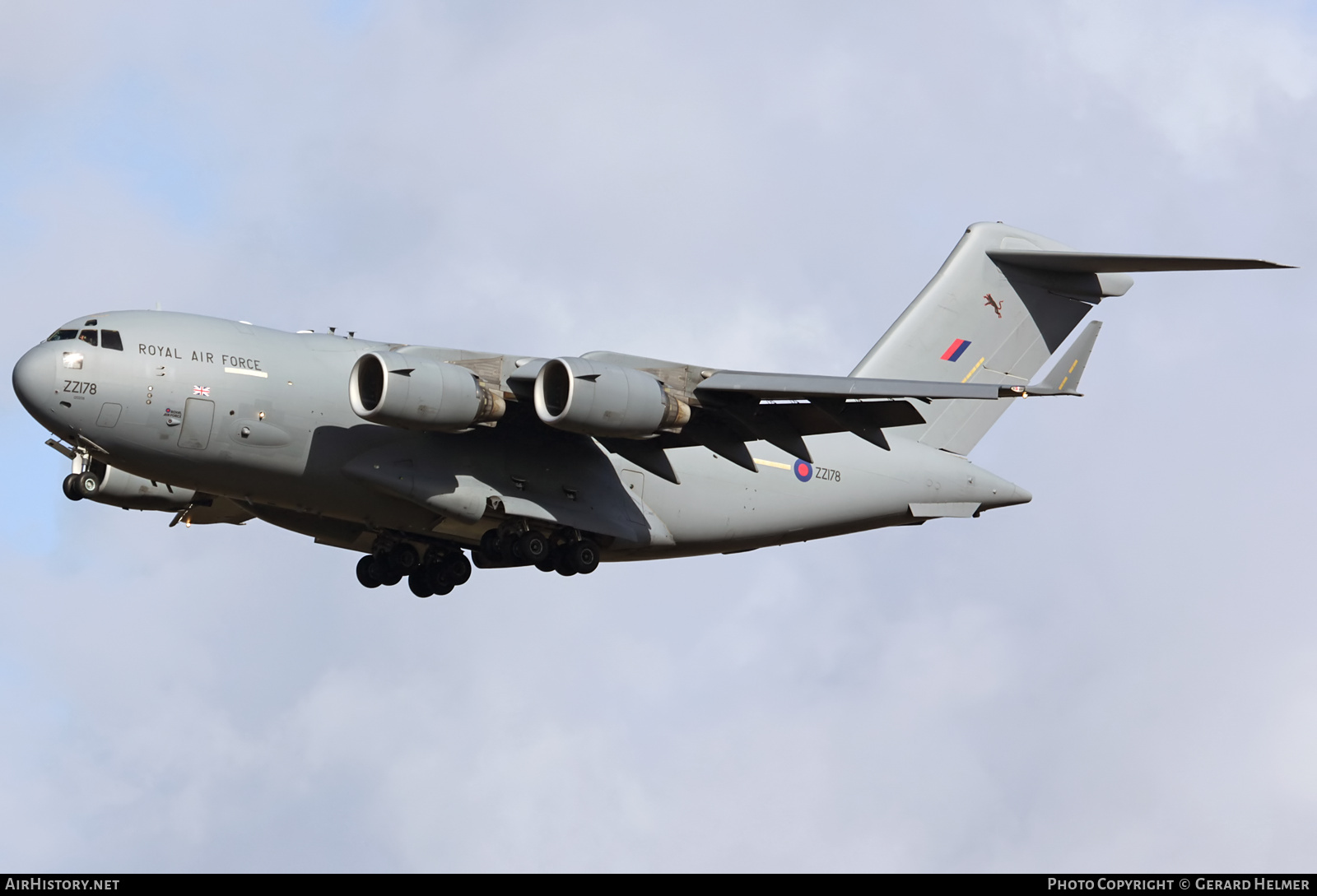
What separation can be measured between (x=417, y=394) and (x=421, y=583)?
10.4 ft

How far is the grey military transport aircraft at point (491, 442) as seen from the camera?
13.4 m

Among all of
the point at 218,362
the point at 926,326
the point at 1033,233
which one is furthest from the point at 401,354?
the point at 1033,233

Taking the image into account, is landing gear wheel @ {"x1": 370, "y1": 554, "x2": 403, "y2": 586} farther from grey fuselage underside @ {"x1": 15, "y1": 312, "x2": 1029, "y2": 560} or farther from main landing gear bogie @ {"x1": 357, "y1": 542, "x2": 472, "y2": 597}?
grey fuselage underside @ {"x1": 15, "y1": 312, "x2": 1029, "y2": 560}

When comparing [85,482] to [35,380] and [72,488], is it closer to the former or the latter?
[72,488]

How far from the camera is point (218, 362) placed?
13.6 meters

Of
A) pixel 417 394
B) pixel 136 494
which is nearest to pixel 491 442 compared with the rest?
pixel 417 394

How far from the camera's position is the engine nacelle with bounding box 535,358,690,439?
1360cm

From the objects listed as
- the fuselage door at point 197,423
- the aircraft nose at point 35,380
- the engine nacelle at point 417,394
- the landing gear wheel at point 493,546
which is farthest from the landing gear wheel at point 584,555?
the aircraft nose at point 35,380

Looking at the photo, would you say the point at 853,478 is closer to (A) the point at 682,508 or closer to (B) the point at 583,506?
(A) the point at 682,508

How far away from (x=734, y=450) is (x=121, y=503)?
18.5 feet

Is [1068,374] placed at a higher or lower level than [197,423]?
higher

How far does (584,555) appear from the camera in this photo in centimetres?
1500
